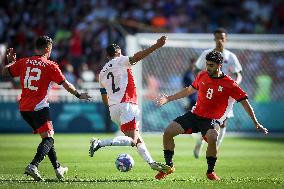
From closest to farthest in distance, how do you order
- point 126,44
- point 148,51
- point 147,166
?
point 148,51
point 147,166
point 126,44

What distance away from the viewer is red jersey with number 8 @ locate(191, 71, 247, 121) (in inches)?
512

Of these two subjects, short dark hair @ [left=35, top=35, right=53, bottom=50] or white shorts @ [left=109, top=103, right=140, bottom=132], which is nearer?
short dark hair @ [left=35, top=35, right=53, bottom=50]

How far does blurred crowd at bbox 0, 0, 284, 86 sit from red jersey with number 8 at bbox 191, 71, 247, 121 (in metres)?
17.6

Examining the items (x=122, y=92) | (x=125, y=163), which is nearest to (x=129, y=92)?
(x=122, y=92)

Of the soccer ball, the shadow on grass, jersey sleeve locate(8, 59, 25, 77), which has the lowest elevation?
the shadow on grass

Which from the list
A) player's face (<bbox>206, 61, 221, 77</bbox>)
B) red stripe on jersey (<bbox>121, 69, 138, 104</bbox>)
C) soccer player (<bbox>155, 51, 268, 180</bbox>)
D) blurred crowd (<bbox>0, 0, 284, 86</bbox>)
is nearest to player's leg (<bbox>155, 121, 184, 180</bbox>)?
soccer player (<bbox>155, 51, 268, 180</bbox>)

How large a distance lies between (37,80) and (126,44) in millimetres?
14274

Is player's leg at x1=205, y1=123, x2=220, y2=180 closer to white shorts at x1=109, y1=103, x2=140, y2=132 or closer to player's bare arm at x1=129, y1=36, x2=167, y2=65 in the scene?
white shorts at x1=109, y1=103, x2=140, y2=132

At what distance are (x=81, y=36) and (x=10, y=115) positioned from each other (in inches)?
192

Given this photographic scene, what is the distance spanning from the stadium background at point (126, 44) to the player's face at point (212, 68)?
42.9 feet

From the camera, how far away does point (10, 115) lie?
27.2m

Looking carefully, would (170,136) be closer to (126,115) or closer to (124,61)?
(126,115)

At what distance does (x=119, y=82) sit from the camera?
13.1 m

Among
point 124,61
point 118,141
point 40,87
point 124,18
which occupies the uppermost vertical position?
point 124,61
